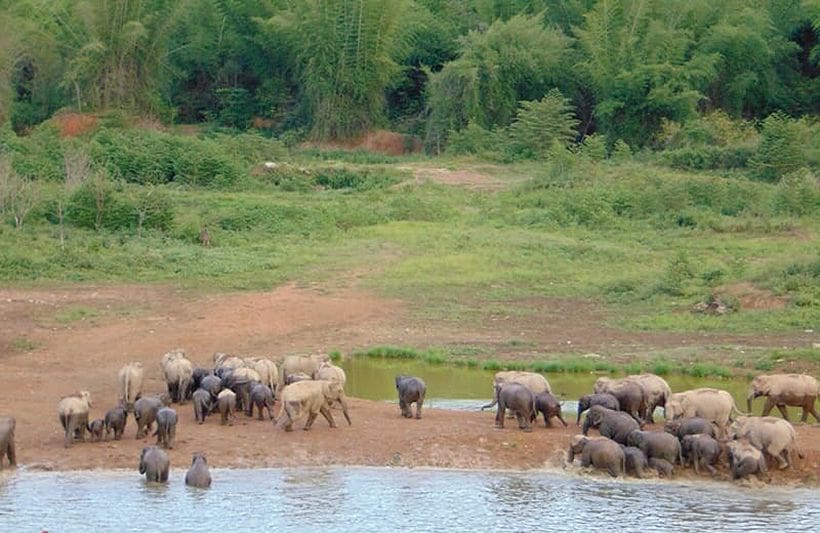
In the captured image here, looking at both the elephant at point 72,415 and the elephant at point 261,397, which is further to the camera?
the elephant at point 261,397

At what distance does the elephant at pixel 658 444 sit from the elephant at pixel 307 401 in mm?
3315

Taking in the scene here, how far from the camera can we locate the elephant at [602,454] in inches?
579

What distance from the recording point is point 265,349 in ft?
70.9

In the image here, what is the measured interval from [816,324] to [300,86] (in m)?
33.7

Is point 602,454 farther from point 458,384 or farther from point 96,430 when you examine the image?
point 96,430

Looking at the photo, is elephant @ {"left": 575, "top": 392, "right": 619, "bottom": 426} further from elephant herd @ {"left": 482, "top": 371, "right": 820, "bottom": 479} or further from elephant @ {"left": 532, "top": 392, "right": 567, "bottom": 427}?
elephant @ {"left": 532, "top": 392, "right": 567, "bottom": 427}

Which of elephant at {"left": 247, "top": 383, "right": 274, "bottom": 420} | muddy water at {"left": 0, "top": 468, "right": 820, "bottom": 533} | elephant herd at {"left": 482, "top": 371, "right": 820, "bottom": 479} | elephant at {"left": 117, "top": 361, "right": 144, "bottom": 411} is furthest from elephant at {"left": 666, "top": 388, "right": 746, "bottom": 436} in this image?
elephant at {"left": 117, "top": 361, "right": 144, "bottom": 411}

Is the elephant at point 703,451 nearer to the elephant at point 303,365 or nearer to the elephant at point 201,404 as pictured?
the elephant at point 303,365

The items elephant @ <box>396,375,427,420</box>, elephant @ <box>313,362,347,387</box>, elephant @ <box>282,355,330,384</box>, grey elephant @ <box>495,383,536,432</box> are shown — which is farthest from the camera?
elephant @ <box>282,355,330,384</box>

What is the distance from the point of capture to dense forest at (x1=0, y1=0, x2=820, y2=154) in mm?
48094

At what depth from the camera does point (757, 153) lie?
135 ft

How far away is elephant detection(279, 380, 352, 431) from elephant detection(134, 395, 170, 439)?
1.34 metres

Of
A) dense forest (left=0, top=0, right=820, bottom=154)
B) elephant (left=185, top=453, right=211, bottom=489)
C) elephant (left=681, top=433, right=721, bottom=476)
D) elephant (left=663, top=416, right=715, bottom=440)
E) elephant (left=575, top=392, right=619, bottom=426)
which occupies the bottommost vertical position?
elephant (left=185, top=453, right=211, bottom=489)

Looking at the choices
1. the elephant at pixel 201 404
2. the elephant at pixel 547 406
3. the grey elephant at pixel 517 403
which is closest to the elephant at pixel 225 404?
the elephant at pixel 201 404
